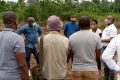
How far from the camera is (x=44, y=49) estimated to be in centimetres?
564

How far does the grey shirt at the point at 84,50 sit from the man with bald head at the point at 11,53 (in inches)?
50.3

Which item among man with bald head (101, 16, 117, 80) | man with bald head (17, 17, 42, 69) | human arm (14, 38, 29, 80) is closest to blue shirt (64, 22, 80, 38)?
man with bald head (17, 17, 42, 69)

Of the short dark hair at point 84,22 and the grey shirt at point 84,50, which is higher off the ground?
the short dark hair at point 84,22

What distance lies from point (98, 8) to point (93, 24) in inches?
1260

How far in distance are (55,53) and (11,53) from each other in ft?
3.50

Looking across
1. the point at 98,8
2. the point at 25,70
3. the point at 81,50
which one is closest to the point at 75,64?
the point at 81,50

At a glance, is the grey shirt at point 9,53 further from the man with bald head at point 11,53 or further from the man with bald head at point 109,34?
the man with bald head at point 109,34

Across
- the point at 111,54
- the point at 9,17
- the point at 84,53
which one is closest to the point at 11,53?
the point at 9,17

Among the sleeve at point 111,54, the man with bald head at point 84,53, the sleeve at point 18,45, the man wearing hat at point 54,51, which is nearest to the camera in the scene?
the sleeve at point 111,54

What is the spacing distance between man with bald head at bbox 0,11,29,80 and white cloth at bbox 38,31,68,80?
3.06ft

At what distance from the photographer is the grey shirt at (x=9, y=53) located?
4656 millimetres

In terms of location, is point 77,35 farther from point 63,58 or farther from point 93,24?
point 93,24

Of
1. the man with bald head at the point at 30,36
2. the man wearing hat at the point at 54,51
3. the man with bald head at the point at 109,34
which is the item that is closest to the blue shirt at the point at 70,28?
the man with bald head at the point at 30,36

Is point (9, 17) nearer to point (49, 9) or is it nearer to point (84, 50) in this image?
point (84, 50)
